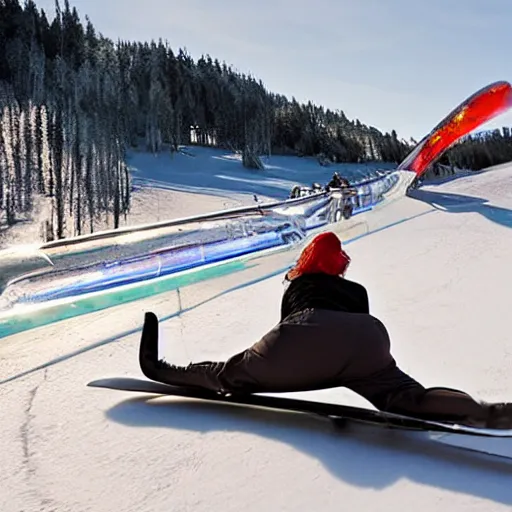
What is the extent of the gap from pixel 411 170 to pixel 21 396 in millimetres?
12912

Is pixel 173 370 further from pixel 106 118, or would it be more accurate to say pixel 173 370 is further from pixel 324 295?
pixel 106 118

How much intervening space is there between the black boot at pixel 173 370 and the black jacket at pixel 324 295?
0.37m

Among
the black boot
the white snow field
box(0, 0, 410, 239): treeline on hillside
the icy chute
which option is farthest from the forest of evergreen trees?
the black boot

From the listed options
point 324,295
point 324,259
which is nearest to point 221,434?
point 324,295

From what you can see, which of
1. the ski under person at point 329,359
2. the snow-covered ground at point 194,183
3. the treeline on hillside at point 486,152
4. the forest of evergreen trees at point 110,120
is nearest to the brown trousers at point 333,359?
the ski under person at point 329,359

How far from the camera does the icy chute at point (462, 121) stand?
1448 centimetres

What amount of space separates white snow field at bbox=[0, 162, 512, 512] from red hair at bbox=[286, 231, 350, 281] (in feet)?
1.76

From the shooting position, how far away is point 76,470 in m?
1.86

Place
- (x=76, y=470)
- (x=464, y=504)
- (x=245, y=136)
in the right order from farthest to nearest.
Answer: (x=245, y=136)
(x=76, y=470)
(x=464, y=504)

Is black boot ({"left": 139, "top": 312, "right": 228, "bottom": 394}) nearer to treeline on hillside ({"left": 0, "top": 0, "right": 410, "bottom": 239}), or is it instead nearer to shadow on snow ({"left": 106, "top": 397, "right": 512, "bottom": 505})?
shadow on snow ({"left": 106, "top": 397, "right": 512, "bottom": 505})

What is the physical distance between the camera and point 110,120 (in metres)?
18.8

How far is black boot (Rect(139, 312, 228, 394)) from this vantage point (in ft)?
7.45

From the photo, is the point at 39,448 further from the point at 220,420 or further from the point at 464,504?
the point at 464,504

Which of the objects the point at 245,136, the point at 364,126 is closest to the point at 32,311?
the point at 245,136
